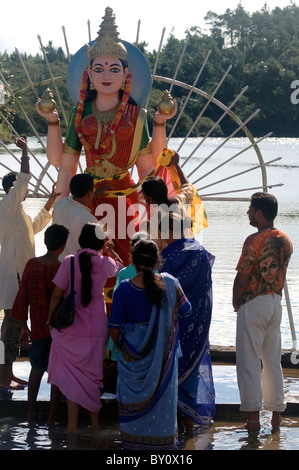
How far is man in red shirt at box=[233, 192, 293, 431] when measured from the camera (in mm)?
5281

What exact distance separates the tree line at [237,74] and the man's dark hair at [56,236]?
39.9 ft

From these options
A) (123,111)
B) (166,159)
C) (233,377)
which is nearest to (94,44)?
(123,111)

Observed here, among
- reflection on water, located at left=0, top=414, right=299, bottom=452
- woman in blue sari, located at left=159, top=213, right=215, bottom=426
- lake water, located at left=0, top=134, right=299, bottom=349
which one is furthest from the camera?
lake water, located at left=0, top=134, right=299, bottom=349

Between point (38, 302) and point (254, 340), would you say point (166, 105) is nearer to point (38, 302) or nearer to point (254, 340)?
point (38, 302)

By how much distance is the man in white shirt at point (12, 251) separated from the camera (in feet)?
19.2

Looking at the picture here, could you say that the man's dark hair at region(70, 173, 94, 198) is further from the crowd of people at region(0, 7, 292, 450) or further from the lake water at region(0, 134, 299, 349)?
the lake water at region(0, 134, 299, 349)

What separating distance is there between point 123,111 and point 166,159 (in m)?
0.49

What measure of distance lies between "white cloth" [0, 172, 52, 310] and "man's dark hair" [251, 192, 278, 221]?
4.71ft

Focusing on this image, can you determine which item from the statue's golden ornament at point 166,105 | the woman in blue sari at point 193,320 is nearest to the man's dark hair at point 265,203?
the woman in blue sari at point 193,320

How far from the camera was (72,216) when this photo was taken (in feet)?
18.6

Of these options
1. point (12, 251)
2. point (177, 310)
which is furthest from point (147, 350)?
point (12, 251)

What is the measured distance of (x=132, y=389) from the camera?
467 centimetres

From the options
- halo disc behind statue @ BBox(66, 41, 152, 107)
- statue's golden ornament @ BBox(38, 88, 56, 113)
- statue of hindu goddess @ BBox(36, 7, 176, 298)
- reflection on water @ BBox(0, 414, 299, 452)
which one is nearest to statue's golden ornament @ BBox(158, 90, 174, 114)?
statue of hindu goddess @ BBox(36, 7, 176, 298)

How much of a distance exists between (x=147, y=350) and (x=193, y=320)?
0.78 m
